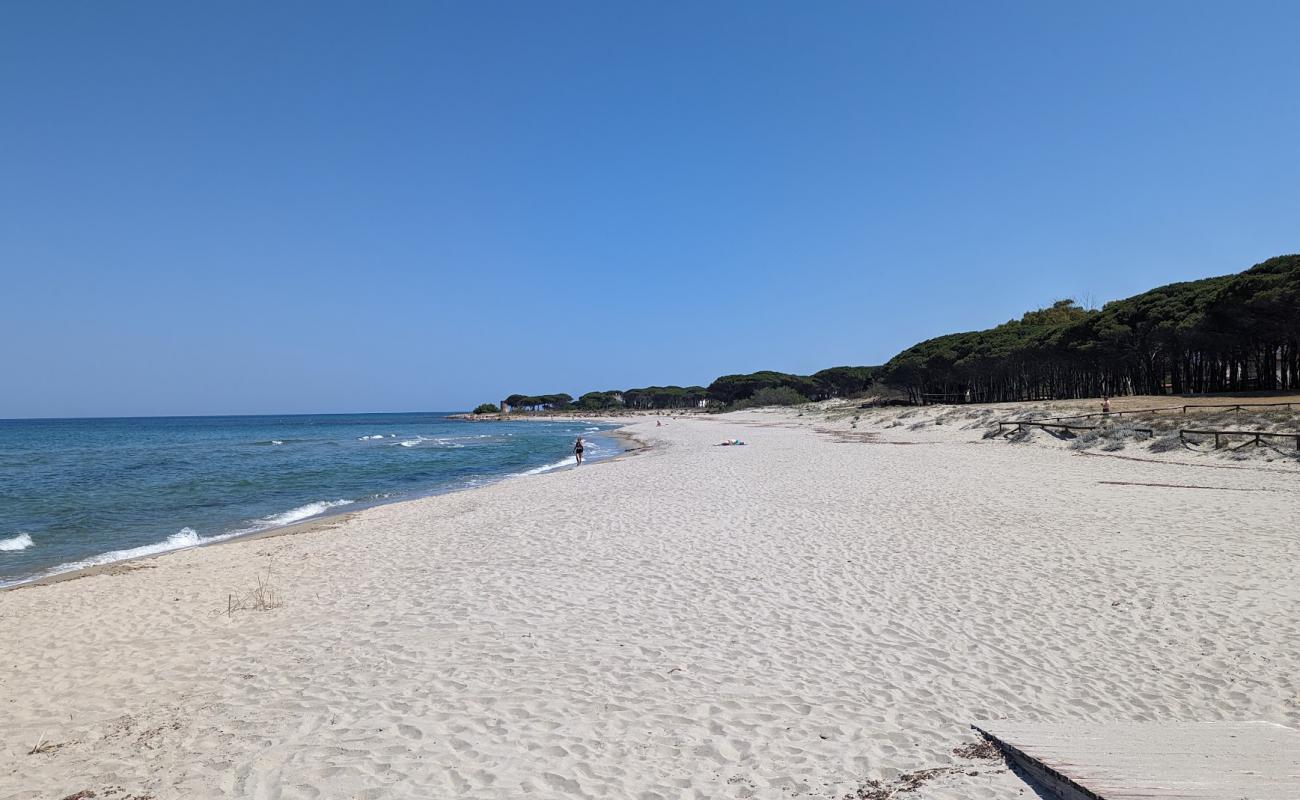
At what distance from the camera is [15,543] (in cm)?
1393

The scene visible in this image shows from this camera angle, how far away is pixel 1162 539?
9.74 meters

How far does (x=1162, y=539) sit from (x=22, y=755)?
13.7 m

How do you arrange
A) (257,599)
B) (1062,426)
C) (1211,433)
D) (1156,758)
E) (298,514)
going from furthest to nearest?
(1062,426) < (1211,433) < (298,514) < (257,599) < (1156,758)

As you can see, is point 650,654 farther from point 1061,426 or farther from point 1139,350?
point 1139,350

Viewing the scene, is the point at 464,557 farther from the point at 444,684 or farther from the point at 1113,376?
the point at 1113,376

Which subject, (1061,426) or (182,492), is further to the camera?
(1061,426)

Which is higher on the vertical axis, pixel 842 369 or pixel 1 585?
pixel 842 369

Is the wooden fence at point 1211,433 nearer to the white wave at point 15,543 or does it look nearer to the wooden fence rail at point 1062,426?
the wooden fence rail at point 1062,426

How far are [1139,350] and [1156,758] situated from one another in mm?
46763

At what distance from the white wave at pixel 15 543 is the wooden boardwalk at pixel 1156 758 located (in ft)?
60.7

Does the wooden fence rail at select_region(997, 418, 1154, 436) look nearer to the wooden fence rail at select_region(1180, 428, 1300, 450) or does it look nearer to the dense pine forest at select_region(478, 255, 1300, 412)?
the wooden fence rail at select_region(1180, 428, 1300, 450)

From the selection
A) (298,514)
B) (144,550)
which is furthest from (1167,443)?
(144,550)

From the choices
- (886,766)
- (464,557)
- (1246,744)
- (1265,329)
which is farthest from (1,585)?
(1265,329)

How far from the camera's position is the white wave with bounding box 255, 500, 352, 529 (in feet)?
54.2
